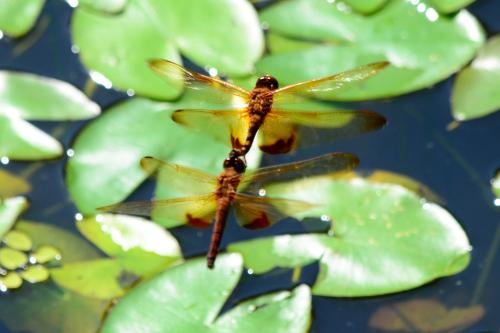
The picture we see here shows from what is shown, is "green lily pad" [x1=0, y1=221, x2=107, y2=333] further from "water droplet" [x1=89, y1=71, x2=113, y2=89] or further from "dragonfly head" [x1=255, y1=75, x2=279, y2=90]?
"dragonfly head" [x1=255, y1=75, x2=279, y2=90]

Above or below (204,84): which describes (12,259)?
below

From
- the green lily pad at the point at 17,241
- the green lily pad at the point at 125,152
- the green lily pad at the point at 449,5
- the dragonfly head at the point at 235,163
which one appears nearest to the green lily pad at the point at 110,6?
the green lily pad at the point at 125,152

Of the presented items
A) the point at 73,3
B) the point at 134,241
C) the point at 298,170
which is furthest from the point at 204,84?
the point at 73,3

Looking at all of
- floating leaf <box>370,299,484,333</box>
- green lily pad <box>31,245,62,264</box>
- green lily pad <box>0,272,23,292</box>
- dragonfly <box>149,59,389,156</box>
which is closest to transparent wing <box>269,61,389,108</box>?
dragonfly <box>149,59,389,156</box>

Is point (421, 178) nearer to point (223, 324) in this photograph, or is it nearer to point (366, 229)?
point (366, 229)

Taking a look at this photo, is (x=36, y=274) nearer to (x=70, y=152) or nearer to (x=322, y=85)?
(x=70, y=152)

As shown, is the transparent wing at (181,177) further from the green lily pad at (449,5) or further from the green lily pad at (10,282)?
the green lily pad at (449,5)

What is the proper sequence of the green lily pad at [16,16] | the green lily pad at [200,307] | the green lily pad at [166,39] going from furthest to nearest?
the green lily pad at [16,16], the green lily pad at [166,39], the green lily pad at [200,307]

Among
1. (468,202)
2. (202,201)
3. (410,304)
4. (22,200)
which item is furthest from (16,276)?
(468,202)
